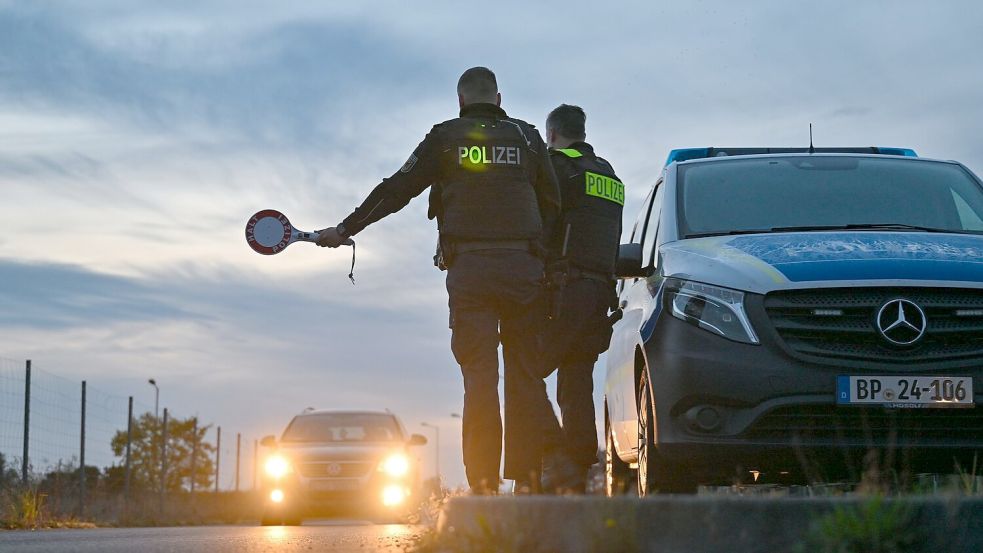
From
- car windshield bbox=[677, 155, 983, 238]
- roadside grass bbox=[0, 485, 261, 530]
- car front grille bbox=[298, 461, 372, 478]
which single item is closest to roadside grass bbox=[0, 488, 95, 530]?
roadside grass bbox=[0, 485, 261, 530]

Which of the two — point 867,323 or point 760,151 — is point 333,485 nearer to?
point 760,151

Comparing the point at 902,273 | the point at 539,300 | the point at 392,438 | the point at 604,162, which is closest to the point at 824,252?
the point at 902,273

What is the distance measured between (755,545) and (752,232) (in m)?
3.48

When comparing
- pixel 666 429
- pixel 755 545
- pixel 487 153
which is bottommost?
pixel 755 545

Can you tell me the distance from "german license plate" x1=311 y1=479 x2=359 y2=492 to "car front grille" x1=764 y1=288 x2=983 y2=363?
11553 mm

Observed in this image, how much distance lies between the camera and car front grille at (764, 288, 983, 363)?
6.09 meters

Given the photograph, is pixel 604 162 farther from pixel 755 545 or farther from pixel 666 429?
pixel 755 545

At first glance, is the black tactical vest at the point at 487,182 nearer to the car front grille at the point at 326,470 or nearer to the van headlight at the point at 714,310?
the van headlight at the point at 714,310

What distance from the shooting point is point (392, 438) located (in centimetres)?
1814

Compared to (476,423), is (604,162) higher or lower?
higher

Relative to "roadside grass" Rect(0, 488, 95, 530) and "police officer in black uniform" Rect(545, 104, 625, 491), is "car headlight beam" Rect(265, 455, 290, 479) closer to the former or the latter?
"roadside grass" Rect(0, 488, 95, 530)

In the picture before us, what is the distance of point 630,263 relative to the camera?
285 inches

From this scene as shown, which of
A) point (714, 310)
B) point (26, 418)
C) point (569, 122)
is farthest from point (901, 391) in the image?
point (26, 418)

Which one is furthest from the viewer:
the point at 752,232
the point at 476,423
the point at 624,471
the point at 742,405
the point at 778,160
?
the point at 624,471
